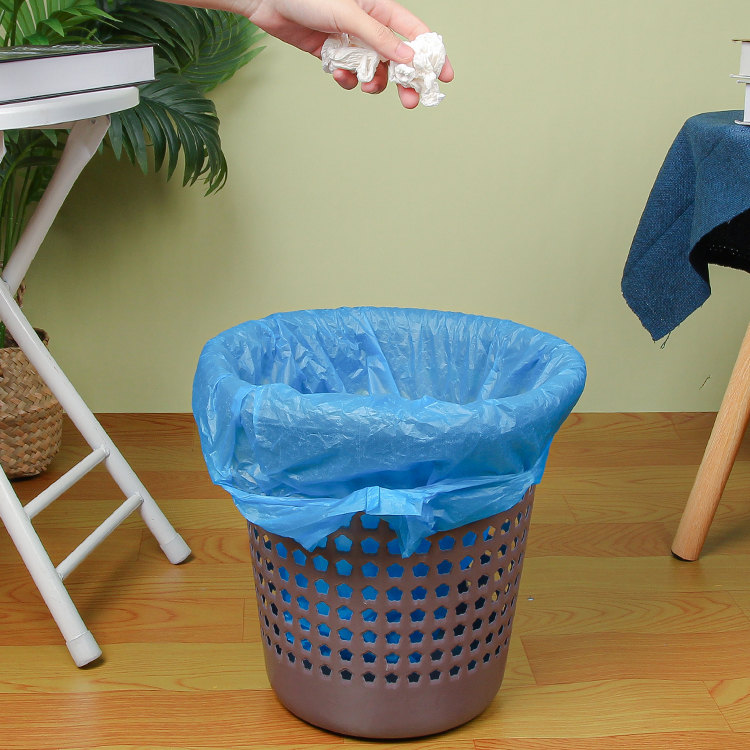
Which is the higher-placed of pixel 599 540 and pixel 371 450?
pixel 371 450

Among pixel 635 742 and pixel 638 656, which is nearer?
pixel 635 742

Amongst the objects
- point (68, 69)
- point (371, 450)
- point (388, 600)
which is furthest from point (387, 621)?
point (68, 69)

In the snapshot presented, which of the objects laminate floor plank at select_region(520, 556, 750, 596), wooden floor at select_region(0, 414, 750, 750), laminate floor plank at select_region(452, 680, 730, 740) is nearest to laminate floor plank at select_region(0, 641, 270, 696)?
wooden floor at select_region(0, 414, 750, 750)

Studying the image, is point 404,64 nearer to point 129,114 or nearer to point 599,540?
point 129,114

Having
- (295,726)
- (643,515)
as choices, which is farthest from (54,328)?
(643,515)

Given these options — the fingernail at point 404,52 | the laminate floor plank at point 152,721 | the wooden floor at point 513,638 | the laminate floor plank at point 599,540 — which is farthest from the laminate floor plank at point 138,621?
the fingernail at point 404,52

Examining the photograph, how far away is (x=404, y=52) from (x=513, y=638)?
27.9 inches

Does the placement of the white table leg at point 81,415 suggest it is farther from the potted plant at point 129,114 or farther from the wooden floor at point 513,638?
the potted plant at point 129,114

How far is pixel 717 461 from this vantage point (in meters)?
1.20

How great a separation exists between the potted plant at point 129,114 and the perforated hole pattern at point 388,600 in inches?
27.0

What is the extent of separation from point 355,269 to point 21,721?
100cm

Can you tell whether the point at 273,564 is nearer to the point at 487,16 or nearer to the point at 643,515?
the point at 643,515

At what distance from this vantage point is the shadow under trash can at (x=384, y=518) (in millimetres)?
718

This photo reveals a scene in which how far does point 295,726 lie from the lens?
0.90 m
